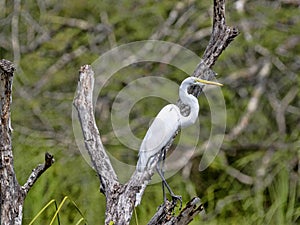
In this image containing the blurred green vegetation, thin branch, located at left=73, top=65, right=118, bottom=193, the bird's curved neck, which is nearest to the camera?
the bird's curved neck

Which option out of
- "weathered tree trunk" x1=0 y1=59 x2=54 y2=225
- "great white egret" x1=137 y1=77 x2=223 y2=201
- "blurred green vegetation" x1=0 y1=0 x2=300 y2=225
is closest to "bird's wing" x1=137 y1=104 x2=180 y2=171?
"great white egret" x1=137 y1=77 x2=223 y2=201

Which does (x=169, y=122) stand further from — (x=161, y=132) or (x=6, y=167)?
(x=6, y=167)

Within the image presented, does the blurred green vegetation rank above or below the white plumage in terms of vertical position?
above

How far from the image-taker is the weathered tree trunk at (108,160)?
135 centimetres

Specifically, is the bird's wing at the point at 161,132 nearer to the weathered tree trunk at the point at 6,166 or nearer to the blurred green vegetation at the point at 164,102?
the weathered tree trunk at the point at 6,166

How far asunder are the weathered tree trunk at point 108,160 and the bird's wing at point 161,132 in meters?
0.05

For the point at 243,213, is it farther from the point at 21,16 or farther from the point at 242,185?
the point at 21,16

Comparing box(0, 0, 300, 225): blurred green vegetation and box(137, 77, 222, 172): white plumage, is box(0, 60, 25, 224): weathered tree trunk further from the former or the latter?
box(0, 0, 300, 225): blurred green vegetation

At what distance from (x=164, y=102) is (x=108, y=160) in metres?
1.66

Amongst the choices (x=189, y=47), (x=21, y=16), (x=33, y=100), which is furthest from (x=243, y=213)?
(x=21, y=16)

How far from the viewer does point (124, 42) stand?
10.4 feet

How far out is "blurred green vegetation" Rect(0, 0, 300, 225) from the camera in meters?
2.98

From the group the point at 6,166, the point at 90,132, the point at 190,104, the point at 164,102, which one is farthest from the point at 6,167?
the point at 164,102

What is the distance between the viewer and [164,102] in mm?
3064
